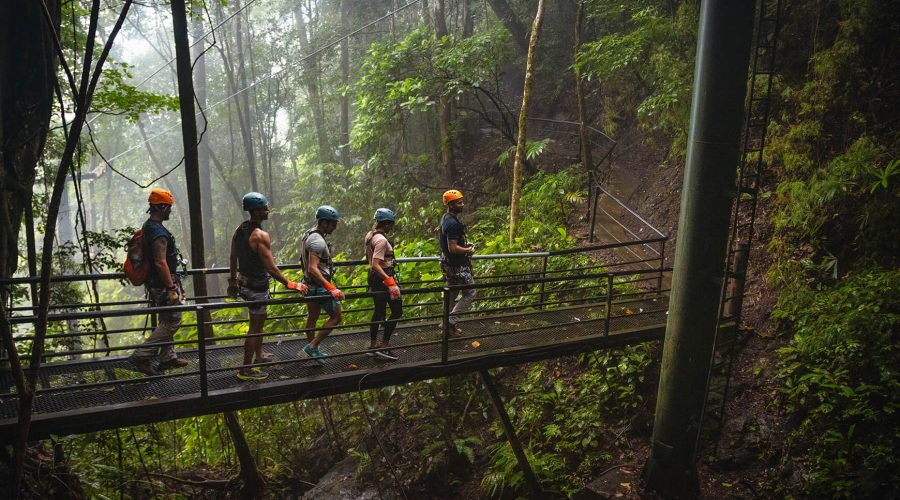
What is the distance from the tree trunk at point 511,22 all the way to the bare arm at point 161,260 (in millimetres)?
14915

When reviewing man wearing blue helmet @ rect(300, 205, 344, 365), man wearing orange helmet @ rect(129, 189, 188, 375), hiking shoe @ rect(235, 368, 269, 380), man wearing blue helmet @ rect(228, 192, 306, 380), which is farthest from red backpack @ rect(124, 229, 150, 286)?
man wearing blue helmet @ rect(300, 205, 344, 365)

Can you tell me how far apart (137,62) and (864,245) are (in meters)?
51.4

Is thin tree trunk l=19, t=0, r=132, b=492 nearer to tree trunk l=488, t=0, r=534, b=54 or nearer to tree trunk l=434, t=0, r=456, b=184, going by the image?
tree trunk l=434, t=0, r=456, b=184

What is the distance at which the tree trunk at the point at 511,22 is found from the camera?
17438mm

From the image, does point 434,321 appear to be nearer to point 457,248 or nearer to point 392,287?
point 457,248

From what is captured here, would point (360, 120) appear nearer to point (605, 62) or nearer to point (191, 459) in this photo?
point (605, 62)

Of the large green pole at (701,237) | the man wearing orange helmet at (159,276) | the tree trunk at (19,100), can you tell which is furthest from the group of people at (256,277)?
the large green pole at (701,237)

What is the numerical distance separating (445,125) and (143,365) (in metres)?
12.4

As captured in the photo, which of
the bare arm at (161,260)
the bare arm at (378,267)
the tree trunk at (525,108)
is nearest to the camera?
the bare arm at (161,260)

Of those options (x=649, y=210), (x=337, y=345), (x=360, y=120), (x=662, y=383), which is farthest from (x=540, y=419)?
(x=360, y=120)

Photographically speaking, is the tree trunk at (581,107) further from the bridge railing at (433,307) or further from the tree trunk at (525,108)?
the bridge railing at (433,307)

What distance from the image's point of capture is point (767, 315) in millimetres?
7387

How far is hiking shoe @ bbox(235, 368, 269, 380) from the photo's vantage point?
5375 millimetres

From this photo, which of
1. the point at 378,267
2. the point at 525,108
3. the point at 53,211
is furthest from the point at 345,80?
the point at 53,211
